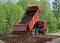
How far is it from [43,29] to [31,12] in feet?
7.21

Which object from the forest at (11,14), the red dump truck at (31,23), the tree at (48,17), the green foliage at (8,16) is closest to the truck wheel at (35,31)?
the red dump truck at (31,23)

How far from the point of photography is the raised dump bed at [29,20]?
63.8 ft

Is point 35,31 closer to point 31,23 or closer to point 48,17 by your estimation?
point 31,23

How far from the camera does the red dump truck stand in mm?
19511

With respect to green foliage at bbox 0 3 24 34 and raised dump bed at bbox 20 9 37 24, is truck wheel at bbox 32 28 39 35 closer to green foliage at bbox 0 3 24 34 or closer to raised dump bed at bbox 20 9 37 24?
raised dump bed at bbox 20 9 37 24

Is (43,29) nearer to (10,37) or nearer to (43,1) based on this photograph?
(10,37)

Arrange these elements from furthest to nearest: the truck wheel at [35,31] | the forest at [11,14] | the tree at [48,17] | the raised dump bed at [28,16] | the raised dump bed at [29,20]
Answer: the tree at [48,17], the forest at [11,14], the truck wheel at [35,31], the raised dump bed at [28,16], the raised dump bed at [29,20]

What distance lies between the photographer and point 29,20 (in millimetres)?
20594

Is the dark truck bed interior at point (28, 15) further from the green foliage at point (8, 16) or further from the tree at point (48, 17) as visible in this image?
the tree at point (48, 17)

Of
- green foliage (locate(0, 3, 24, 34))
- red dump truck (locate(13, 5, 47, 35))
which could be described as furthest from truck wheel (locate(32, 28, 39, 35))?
green foliage (locate(0, 3, 24, 34))

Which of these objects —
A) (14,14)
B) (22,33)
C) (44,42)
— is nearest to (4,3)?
(14,14)

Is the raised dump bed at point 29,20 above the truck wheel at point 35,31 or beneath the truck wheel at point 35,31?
above

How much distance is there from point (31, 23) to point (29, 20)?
715 mm

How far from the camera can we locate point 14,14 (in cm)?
3244
